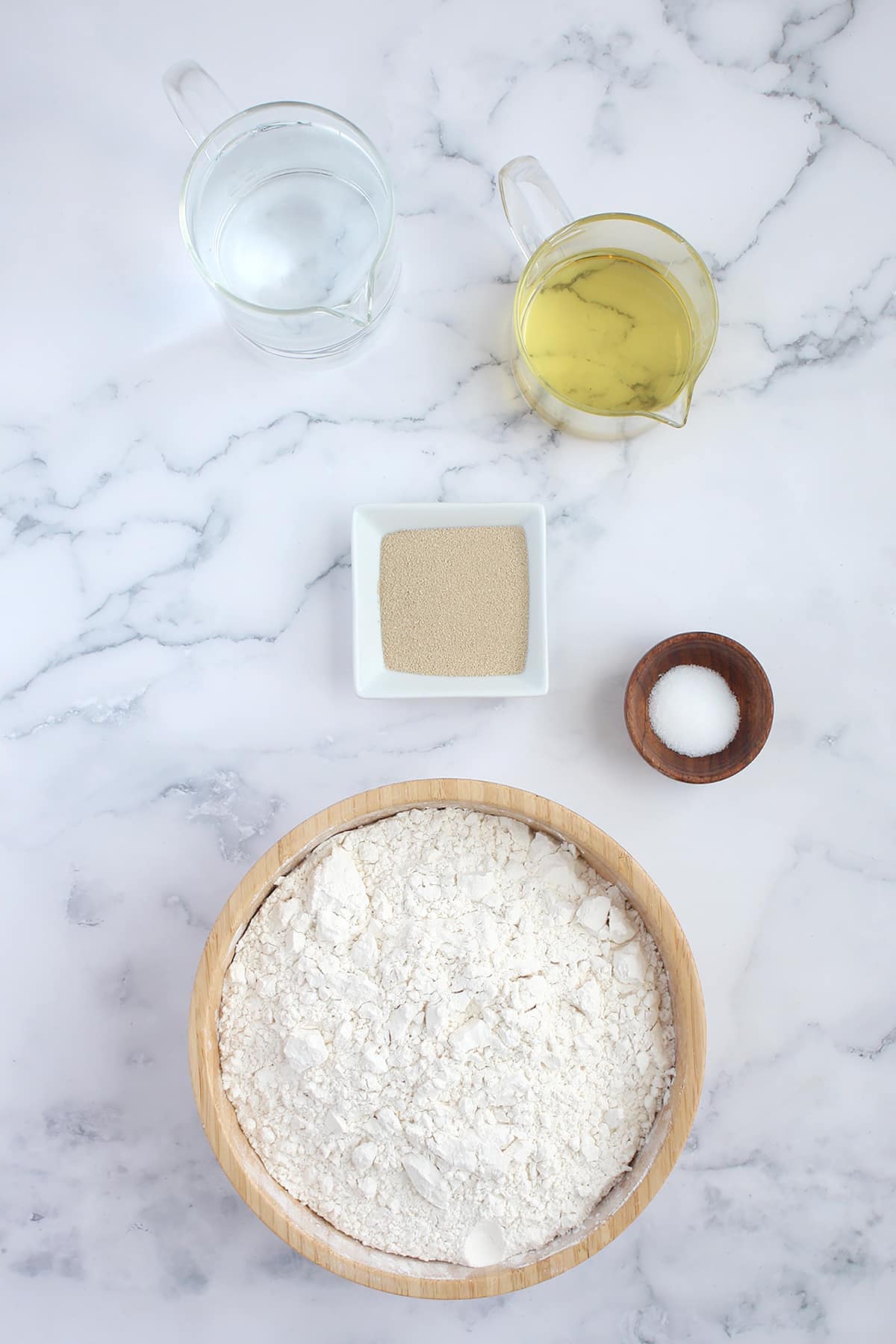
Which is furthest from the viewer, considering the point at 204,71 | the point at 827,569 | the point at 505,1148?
the point at 827,569

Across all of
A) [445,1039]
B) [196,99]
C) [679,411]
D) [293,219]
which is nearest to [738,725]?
[679,411]

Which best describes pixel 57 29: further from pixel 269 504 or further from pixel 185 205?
pixel 269 504

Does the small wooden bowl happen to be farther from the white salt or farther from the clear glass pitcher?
the clear glass pitcher

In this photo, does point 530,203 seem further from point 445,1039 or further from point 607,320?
point 445,1039

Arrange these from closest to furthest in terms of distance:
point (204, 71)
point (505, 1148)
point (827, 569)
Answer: point (505, 1148) < point (204, 71) < point (827, 569)

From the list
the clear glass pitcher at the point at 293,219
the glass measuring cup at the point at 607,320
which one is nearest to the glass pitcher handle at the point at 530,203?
the glass measuring cup at the point at 607,320

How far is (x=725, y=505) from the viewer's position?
3.82 feet

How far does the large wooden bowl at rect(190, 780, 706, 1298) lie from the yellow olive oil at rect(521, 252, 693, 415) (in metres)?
0.49

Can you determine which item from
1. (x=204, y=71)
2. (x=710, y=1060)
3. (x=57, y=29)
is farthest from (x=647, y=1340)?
(x=57, y=29)

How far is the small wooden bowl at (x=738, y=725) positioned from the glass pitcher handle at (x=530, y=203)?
1.62 ft

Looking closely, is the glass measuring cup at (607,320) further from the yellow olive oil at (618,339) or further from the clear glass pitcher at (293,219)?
the clear glass pitcher at (293,219)

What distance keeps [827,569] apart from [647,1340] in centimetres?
95

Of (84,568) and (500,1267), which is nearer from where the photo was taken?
(500,1267)

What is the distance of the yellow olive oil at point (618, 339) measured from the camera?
1.10m
